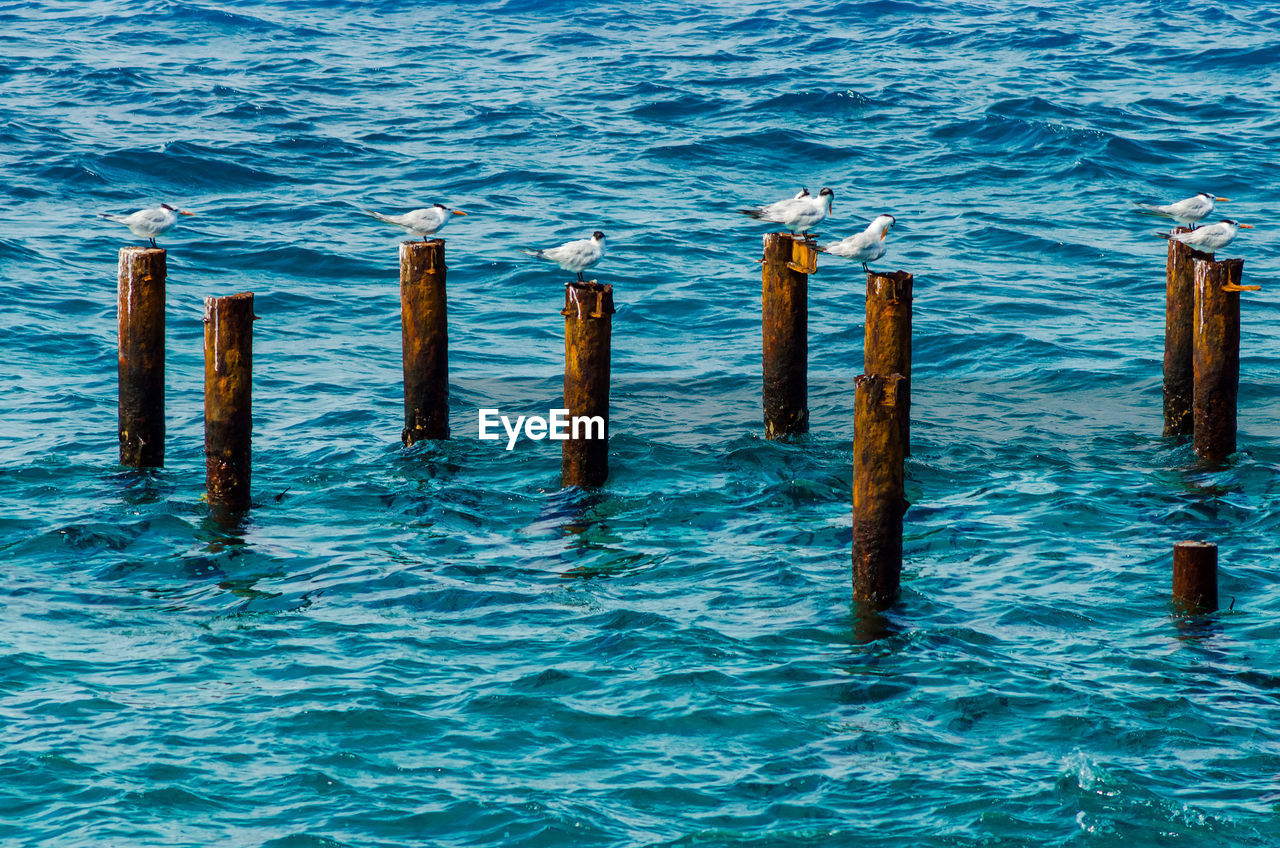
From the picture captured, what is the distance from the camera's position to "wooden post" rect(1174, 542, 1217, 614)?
38.5 feet

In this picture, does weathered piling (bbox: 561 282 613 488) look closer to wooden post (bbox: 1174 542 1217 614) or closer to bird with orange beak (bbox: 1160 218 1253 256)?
wooden post (bbox: 1174 542 1217 614)

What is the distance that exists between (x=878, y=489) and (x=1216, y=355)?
197 inches

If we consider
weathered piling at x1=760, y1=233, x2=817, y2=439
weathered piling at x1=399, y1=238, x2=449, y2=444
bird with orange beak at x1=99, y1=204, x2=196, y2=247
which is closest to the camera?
weathered piling at x1=399, y1=238, x2=449, y2=444

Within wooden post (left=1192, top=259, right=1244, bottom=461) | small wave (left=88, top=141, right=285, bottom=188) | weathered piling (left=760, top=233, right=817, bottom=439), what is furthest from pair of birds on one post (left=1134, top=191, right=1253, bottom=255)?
small wave (left=88, top=141, right=285, bottom=188)

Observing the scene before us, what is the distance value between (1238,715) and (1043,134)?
82.5 ft

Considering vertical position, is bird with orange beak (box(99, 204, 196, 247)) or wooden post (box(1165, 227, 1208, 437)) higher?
bird with orange beak (box(99, 204, 196, 247))

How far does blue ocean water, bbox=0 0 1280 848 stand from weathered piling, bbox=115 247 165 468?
54cm

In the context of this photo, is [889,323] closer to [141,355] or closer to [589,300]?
[589,300]

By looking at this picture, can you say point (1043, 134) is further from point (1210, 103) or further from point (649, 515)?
point (649, 515)

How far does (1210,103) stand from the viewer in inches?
1419

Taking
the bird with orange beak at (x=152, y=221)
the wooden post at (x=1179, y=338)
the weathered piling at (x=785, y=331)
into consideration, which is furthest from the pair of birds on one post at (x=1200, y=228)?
the bird with orange beak at (x=152, y=221)

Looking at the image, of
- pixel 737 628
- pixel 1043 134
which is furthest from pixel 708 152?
pixel 737 628

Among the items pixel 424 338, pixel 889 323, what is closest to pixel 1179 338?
pixel 889 323

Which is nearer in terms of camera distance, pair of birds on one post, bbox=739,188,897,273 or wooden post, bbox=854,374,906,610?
wooden post, bbox=854,374,906,610
